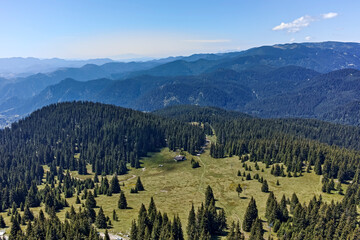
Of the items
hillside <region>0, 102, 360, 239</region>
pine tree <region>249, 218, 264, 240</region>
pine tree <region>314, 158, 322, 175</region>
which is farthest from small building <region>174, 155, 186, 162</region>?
pine tree <region>249, 218, 264, 240</region>

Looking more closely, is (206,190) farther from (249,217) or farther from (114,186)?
(114,186)

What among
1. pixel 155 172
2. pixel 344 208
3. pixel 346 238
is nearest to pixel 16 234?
pixel 155 172

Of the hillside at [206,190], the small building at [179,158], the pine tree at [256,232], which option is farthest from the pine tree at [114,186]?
the pine tree at [256,232]

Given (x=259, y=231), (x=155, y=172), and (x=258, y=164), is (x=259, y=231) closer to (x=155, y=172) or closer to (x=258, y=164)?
(x=258, y=164)

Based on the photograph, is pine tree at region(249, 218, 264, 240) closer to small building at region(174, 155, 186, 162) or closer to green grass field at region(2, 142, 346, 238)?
green grass field at region(2, 142, 346, 238)

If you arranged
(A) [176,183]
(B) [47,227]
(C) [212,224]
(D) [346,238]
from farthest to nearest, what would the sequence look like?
(A) [176,183], (C) [212,224], (B) [47,227], (D) [346,238]

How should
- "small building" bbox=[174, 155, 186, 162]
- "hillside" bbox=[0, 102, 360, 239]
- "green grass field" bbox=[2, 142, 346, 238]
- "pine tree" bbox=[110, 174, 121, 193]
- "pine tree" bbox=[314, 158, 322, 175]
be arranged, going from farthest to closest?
"small building" bbox=[174, 155, 186, 162], "pine tree" bbox=[314, 158, 322, 175], "pine tree" bbox=[110, 174, 121, 193], "green grass field" bbox=[2, 142, 346, 238], "hillside" bbox=[0, 102, 360, 239]

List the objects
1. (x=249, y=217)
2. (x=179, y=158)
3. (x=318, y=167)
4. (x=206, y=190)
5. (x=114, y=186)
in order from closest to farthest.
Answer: (x=249, y=217) → (x=206, y=190) → (x=114, y=186) → (x=318, y=167) → (x=179, y=158)

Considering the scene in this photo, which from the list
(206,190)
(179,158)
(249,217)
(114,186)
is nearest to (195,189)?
(206,190)

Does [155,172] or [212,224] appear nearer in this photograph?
[212,224]
